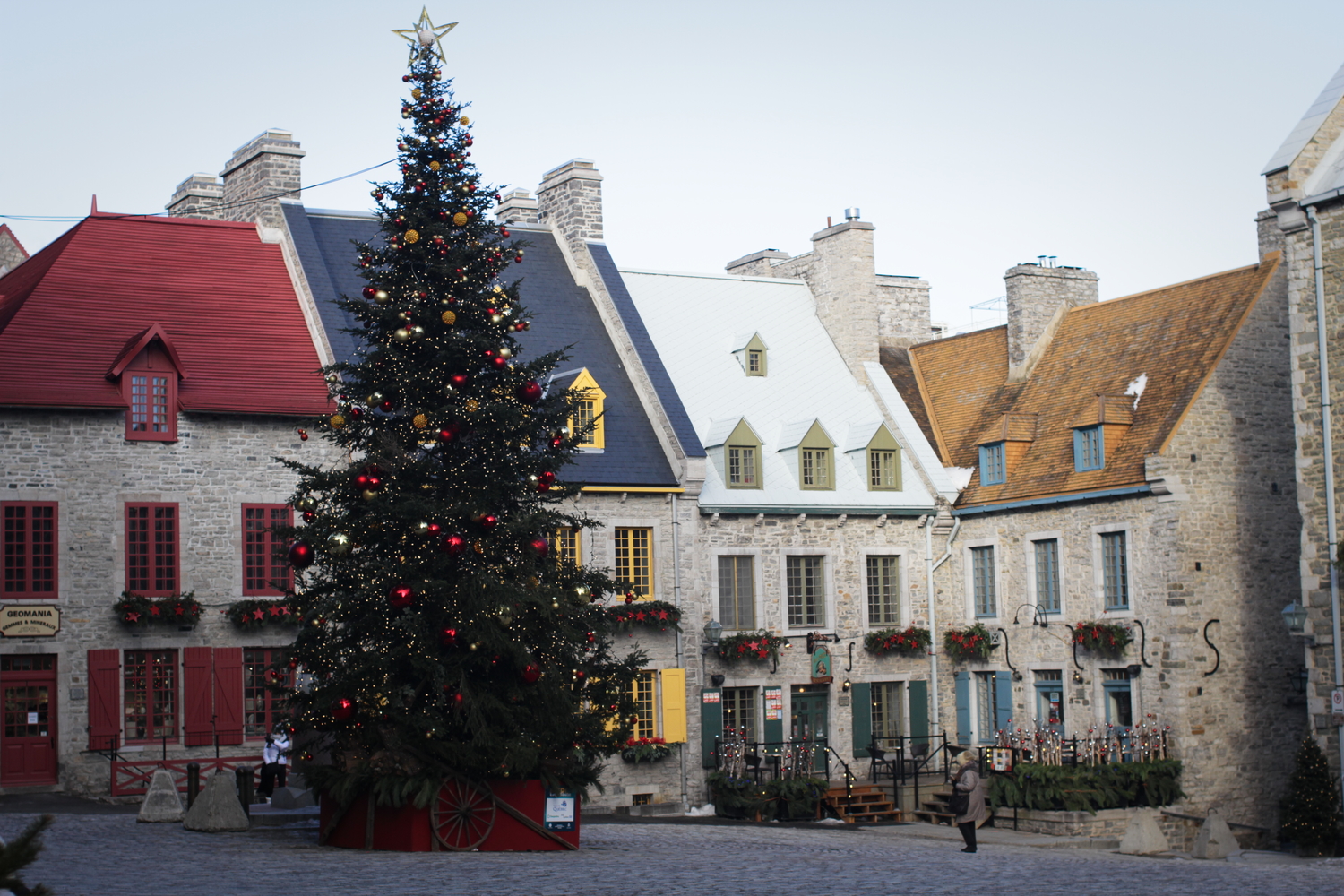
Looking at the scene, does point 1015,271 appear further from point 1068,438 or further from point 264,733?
point 264,733

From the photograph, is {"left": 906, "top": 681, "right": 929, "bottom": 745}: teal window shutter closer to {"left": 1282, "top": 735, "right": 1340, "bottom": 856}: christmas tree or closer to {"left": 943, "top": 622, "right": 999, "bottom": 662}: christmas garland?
{"left": 943, "top": 622, "right": 999, "bottom": 662}: christmas garland

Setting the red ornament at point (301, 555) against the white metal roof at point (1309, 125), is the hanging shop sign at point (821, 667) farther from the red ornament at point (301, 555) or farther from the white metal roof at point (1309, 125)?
the red ornament at point (301, 555)

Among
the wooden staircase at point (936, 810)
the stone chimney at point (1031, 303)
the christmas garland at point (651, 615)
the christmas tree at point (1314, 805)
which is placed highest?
the stone chimney at point (1031, 303)

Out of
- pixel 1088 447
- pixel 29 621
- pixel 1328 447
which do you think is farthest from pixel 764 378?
pixel 29 621

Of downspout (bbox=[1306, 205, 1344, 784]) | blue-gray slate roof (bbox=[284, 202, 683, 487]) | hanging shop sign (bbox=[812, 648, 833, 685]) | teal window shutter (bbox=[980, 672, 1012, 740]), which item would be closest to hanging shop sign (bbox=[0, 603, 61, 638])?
blue-gray slate roof (bbox=[284, 202, 683, 487])

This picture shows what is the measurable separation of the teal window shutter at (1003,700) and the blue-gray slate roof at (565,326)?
6.97 metres

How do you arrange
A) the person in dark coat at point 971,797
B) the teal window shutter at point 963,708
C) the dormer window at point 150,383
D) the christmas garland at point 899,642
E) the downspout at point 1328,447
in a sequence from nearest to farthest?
the person in dark coat at point 971,797, the downspout at point 1328,447, the dormer window at point 150,383, the christmas garland at point 899,642, the teal window shutter at point 963,708

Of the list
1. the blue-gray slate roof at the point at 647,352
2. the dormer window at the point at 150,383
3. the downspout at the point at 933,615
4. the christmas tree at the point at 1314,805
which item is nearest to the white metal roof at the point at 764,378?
the downspout at the point at 933,615

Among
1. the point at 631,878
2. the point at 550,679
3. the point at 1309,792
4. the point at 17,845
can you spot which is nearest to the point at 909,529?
the point at 1309,792

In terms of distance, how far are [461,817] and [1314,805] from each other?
1256 cm

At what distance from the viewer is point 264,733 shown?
24422 mm

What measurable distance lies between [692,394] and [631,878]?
17006mm

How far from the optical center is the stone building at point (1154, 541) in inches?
1013

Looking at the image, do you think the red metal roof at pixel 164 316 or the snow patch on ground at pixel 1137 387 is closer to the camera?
the red metal roof at pixel 164 316
